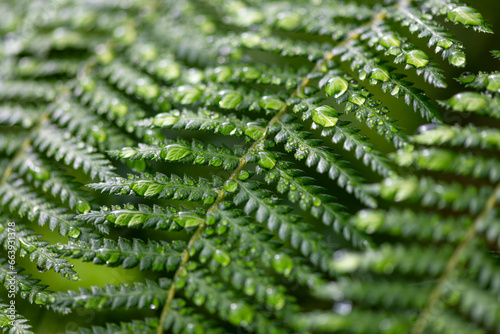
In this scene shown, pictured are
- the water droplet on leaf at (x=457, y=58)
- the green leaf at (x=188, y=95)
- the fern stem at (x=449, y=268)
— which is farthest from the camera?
the green leaf at (x=188, y=95)

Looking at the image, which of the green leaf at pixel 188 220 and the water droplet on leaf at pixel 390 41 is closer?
the green leaf at pixel 188 220

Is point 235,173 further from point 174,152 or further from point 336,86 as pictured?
point 336,86

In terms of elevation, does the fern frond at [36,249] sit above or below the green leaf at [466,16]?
below

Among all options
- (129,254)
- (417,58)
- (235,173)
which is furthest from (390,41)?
(129,254)

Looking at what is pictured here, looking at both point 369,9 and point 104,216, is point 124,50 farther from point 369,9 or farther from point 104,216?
point 369,9

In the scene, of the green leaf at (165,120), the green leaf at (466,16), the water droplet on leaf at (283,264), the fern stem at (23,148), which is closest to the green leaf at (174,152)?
the green leaf at (165,120)

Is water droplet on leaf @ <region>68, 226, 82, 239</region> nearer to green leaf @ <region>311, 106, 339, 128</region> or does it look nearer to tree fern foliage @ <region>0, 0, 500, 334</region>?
tree fern foliage @ <region>0, 0, 500, 334</region>

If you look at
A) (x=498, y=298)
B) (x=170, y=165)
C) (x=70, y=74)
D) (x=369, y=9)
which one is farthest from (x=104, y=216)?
(x=369, y=9)

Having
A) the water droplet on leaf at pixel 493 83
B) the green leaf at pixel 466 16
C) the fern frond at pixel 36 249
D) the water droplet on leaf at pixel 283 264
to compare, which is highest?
the green leaf at pixel 466 16

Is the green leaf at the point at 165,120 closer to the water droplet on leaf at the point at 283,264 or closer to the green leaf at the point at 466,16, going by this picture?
the water droplet on leaf at the point at 283,264
